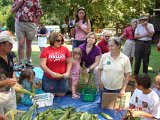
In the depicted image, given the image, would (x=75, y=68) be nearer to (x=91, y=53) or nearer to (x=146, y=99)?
(x=91, y=53)

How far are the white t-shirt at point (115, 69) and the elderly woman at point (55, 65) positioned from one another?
756 mm

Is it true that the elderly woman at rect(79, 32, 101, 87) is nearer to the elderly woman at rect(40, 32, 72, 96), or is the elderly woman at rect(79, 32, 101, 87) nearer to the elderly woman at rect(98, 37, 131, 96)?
the elderly woman at rect(40, 32, 72, 96)

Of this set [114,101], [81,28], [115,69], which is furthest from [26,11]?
[114,101]

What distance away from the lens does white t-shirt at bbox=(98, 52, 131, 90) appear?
4.94 meters

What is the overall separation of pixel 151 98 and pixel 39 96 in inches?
76.9

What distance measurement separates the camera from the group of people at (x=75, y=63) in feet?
12.0

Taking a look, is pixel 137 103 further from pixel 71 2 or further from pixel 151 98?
pixel 71 2

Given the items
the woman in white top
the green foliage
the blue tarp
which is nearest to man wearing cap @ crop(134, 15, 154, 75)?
the woman in white top

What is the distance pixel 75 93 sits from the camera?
5.62 m

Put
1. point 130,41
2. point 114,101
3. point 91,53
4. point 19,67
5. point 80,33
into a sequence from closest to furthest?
point 114,101 < point 91,53 < point 19,67 < point 80,33 < point 130,41

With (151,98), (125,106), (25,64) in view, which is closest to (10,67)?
(151,98)

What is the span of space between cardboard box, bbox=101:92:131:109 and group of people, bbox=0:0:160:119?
0.31 ft

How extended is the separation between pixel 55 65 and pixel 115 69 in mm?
1086

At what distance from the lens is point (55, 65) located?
5426 mm
